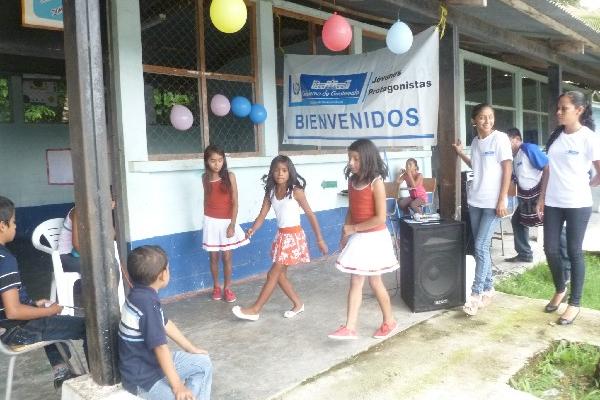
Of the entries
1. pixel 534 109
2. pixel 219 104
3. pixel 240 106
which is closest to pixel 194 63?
pixel 219 104

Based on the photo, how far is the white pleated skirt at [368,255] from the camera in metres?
3.30

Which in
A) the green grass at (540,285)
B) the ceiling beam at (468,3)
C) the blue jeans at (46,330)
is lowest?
the green grass at (540,285)

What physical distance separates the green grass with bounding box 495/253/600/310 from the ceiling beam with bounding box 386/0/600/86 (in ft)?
7.80

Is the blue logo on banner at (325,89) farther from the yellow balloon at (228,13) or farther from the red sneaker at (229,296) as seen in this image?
the red sneaker at (229,296)

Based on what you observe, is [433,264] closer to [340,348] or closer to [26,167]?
[340,348]

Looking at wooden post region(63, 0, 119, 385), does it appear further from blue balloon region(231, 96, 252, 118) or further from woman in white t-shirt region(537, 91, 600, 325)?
woman in white t-shirt region(537, 91, 600, 325)

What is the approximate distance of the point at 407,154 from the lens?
287 inches

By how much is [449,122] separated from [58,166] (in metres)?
3.60

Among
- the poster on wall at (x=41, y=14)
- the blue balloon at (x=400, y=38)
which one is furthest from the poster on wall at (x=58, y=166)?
the blue balloon at (x=400, y=38)

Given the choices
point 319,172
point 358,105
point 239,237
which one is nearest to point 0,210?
point 239,237

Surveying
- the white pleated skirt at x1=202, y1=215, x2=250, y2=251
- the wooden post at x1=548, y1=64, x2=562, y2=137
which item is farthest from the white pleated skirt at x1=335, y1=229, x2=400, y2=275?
the wooden post at x1=548, y1=64, x2=562, y2=137

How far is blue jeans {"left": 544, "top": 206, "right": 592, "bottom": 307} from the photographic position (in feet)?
11.8

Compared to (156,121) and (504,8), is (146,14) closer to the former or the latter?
(156,121)

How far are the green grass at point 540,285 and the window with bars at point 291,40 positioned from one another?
8.69ft
